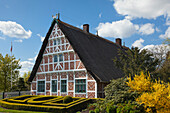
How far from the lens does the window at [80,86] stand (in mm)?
19500

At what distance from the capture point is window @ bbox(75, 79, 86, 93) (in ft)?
64.0

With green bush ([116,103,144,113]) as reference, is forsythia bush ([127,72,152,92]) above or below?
above

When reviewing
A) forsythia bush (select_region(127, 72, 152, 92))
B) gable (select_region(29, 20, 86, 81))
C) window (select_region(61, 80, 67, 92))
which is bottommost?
window (select_region(61, 80, 67, 92))

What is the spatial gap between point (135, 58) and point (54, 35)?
35.8ft

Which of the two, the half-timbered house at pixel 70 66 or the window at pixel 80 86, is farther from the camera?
the window at pixel 80 86

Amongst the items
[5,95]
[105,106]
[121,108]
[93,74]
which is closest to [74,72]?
[93,74]

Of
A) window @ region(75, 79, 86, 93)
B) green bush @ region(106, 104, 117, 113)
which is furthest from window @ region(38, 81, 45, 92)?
green bush @ region(106, 104, 117, 113)

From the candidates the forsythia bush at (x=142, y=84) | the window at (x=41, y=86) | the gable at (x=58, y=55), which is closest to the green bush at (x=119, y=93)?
the forsythia bush at (x=142, y=84)

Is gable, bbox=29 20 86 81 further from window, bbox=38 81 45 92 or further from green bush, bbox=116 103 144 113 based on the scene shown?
green bush, bbox=116 103 144 113

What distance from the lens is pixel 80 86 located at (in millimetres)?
19750

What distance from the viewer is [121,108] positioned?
457 inches

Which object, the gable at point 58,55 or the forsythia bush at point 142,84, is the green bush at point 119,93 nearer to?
the forsythia bush at point 142,84

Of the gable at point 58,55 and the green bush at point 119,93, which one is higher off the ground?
the gable at point 58,55

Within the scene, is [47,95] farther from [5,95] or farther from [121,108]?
[121,108]
